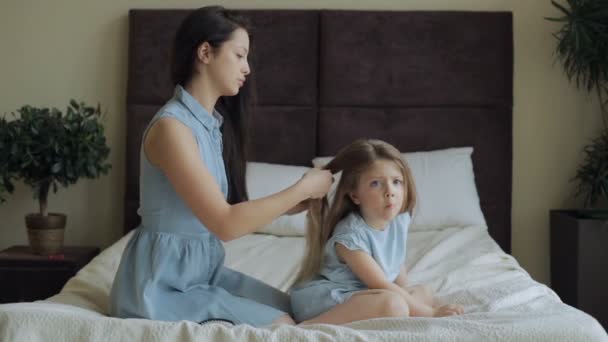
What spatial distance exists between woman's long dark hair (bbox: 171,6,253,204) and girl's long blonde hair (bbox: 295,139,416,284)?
20cm

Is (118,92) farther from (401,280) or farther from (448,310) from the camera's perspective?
(448,310)

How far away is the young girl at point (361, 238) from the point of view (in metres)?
2.06

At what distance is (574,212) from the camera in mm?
3838

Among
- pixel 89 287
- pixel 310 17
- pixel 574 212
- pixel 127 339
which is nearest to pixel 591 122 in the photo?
pixel 574 212

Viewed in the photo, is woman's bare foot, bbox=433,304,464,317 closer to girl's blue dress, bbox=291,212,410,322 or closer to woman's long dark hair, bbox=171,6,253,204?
girl's blue dress, bbox=291,212,410,322

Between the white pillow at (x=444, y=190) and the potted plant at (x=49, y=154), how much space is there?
997 millimetres

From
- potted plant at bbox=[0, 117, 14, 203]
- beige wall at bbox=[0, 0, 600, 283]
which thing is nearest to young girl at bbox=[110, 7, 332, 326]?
potted plant at bbox=[0, 117, 14, 203]

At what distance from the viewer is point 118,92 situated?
13.3ft

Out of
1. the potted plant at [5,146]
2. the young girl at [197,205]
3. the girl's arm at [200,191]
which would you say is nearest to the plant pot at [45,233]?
the potted plant at [5,146]

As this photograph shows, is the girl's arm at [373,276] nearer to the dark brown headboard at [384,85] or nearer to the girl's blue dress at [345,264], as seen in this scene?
the girl's blue dress at [345,264]

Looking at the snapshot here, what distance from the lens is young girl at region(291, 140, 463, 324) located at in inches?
81.0

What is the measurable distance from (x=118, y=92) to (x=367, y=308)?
8.13 feet

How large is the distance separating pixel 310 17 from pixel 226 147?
1.80 meters

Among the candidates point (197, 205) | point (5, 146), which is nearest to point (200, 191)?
point (197, 205)
